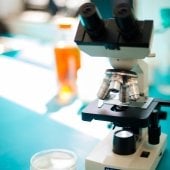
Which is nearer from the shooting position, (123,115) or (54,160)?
(123,115)

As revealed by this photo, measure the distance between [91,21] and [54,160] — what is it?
439 mm

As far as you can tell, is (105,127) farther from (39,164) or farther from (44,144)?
(39,164)

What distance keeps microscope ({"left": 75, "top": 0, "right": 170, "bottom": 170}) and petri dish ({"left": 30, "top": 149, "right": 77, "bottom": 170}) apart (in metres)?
0.06

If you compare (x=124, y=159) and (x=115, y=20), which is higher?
(x=115, y=20)

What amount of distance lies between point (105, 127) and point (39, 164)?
14.7 inches

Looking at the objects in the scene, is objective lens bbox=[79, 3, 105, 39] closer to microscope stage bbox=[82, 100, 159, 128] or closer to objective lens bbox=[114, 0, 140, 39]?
objective lens bbox=[114, 0, 140, 39]

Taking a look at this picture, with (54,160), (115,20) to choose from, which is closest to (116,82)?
(115,20)

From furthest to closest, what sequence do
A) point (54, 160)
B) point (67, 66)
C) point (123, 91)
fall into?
point (67, 66) → point (54, 160) → point (123, 91)

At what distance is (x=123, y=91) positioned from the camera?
97cm

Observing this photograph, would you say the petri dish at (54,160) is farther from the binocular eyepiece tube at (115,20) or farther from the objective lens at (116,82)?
the binocular eyepiece tube at (115,20)

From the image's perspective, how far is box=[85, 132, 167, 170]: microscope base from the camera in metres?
0.98

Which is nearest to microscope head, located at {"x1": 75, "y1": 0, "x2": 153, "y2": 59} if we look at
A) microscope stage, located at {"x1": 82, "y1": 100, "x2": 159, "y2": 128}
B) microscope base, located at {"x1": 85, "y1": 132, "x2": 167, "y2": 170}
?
microscope stage, located at {"x1": 82, "y1": 100, "x2": 159, "y2": 128}

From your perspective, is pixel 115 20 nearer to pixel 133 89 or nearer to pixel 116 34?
pixel 116 34

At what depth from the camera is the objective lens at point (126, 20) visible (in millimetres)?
829
